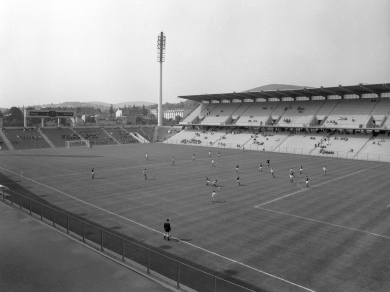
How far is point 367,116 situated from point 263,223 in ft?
185

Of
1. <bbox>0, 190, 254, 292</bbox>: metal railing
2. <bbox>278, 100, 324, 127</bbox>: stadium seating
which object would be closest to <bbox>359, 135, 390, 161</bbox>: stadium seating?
<bbox>278, 100, 324, 127</bbox>: stadium seating

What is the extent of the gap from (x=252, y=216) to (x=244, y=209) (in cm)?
175

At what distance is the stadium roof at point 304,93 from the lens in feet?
219

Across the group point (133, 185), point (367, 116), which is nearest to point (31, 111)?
point (133, 185)

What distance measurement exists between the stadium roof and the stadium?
653mm

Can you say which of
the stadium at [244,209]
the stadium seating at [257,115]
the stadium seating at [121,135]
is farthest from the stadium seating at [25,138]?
the stadium seating at [257,115]

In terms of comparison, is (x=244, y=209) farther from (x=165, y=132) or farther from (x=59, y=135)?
(x=165, y=132)

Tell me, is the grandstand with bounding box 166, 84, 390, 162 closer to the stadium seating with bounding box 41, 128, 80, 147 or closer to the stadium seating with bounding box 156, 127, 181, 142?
the stadium seating with bounding box 156, 127, 181, 142

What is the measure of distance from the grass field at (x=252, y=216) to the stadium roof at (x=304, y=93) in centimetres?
2969

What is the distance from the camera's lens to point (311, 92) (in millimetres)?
75438

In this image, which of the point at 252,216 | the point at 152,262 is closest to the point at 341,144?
the point at 252,216

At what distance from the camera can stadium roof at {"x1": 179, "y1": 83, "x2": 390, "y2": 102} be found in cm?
6674

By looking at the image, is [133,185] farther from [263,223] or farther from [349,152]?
[349,152]

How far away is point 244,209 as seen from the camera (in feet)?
79.2
